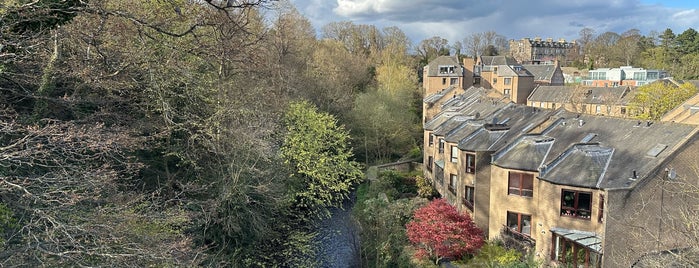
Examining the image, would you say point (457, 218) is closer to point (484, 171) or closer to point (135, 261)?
point (484, 171)

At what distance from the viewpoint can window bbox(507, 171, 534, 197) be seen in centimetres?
2136

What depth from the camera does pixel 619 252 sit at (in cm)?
1744

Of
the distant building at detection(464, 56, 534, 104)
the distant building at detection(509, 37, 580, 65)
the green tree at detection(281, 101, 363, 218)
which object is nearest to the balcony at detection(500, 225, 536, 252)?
the green tree at detection(281, 101, 363, 218)

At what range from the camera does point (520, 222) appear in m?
21.9

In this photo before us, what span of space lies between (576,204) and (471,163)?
25.2 feet

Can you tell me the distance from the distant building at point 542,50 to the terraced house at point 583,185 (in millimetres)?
106890

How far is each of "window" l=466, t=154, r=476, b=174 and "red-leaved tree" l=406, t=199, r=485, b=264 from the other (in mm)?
4949

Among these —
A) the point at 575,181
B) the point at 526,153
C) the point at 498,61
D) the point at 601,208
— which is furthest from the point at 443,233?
the point at 498,61

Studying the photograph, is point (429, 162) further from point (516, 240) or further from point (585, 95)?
point (585, 95)

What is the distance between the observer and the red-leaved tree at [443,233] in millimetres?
20469

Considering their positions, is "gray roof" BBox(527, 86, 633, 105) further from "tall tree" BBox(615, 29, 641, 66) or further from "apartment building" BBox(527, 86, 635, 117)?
"tall tree" BBox(615, 29, 641, 66)

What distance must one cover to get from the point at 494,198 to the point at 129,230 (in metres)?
18.3

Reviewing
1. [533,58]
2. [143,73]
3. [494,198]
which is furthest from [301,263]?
[533,58]

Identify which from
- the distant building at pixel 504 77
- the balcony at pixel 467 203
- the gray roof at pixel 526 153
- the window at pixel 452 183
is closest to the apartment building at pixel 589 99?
the distant building at pixel 504 77
